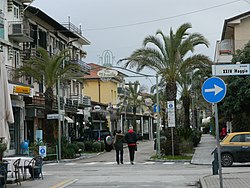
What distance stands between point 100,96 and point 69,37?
78.8 ft

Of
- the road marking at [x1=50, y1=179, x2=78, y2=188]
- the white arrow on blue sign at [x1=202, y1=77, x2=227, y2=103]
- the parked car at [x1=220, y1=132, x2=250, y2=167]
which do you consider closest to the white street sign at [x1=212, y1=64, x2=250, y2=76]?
the white arrow on blue sign at [x1=202, y1=77, x2=227, y2=103]

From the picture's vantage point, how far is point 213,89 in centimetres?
1362

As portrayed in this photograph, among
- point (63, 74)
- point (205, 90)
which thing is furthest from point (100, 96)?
point (205, 90)

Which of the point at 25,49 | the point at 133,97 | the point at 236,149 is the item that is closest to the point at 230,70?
the point at 236,149

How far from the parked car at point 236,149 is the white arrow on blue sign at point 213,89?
10.6m

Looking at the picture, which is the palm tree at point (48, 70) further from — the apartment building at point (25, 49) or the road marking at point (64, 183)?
the road marking at point (64, 183)

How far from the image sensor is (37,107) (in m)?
42.8

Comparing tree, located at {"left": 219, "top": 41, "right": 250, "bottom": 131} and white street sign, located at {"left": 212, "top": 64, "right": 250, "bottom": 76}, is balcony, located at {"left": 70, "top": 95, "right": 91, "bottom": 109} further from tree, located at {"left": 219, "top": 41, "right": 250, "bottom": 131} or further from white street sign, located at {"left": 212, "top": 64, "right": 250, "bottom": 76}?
white street sign, located at {"left": 212, "top": 64, "right": 250, "bottom": 76}

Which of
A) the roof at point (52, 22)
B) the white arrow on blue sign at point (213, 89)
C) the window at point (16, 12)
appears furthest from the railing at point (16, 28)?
the white arrow on blue sign at point (213, 89)

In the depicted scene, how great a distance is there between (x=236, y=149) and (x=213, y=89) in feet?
35.2

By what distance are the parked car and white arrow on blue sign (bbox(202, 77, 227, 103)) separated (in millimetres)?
10650

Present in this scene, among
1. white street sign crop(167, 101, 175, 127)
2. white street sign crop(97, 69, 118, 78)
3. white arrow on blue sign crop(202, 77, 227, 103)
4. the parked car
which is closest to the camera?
white arrow on blue sign crop(202, 77, 227, 103)

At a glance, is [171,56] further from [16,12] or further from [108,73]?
[16,12]

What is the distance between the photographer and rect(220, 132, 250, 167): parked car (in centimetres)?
2364
